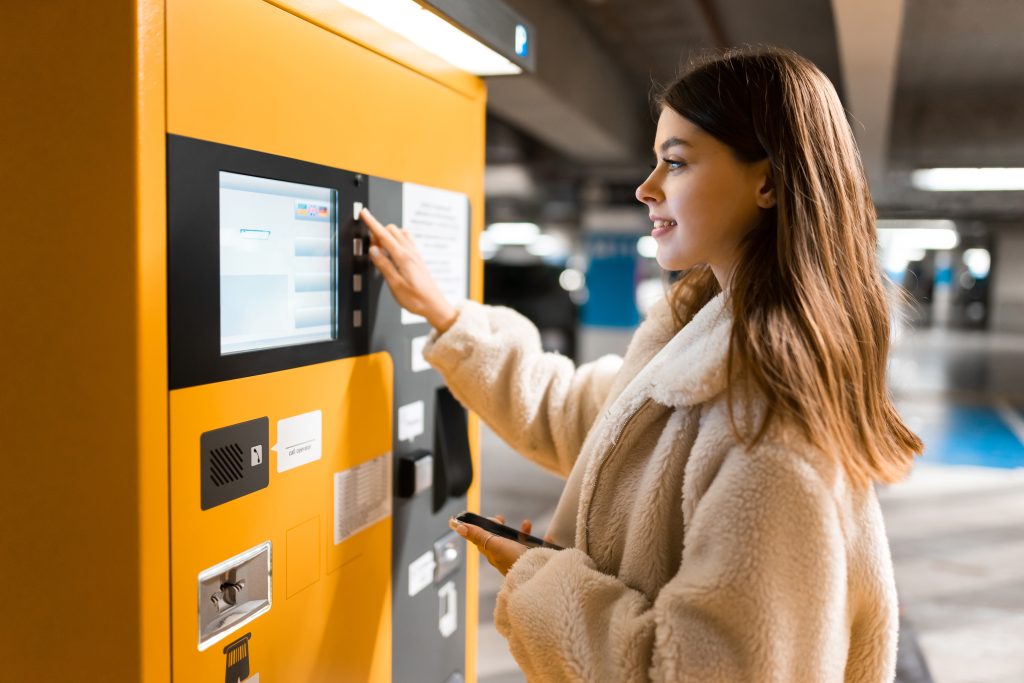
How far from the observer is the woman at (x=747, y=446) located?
0.98m

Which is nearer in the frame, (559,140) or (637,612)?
(637,612)

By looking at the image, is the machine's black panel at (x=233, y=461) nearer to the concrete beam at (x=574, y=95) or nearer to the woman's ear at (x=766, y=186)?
the woman's ear at (x=766, y=186)

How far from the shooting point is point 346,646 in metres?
1.50

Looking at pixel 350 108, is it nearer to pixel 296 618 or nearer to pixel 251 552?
pixel 251 552

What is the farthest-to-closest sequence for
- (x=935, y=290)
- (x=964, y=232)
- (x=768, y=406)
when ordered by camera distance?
(x=935, y=290)
(x=964, y=232)
(x=768, y=406)

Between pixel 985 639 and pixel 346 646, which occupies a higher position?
pixel 346 646

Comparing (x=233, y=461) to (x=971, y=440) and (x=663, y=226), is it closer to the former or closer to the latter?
(x=663, y=226)

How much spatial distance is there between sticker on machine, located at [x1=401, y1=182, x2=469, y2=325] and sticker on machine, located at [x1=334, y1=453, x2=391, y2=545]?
0.31 m

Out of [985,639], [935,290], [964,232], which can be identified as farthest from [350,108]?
[935,290]

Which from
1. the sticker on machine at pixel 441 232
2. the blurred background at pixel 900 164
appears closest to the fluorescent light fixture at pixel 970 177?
the blurred background at pixel 900 164

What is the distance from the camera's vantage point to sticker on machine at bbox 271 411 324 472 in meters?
1.28

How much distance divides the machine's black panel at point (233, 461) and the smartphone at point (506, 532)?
36 centimetres

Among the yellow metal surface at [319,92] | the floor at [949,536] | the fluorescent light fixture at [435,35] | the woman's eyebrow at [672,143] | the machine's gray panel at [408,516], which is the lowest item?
the floor at [949,536]

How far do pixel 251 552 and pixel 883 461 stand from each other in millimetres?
917
